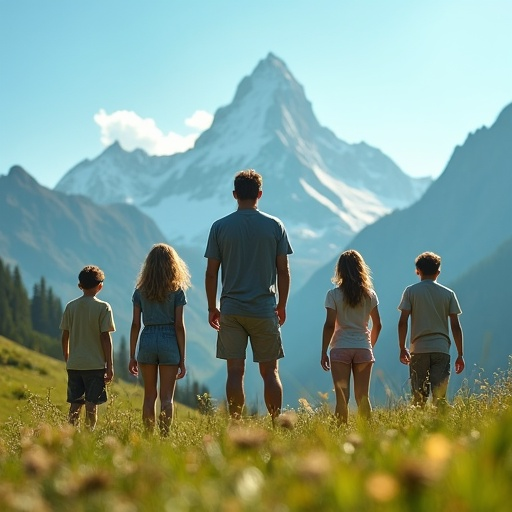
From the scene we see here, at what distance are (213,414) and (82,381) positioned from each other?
4052 millimetres

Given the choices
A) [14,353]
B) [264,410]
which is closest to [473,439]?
[264,410]

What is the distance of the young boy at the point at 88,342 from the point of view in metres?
11.5

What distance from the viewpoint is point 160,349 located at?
1036 cm

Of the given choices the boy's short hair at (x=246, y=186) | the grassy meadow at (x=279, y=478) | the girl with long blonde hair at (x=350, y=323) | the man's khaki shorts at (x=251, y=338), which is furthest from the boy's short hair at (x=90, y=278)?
the grassy meadow at (x=279, y=478)

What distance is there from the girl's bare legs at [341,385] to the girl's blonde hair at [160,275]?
7.09ft

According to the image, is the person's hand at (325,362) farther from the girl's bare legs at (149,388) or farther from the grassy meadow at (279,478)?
the grassy meadow at (279,478)

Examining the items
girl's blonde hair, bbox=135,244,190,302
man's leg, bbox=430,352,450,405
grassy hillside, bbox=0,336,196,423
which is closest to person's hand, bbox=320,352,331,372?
man's leg, bbox=430,352,450,405

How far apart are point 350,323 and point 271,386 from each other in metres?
1.42

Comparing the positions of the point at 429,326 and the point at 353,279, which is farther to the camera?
the point at 429,326

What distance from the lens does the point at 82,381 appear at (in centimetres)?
1170

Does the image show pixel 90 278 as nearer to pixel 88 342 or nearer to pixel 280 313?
pixel 88 342

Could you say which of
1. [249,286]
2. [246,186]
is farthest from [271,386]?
[246,186]

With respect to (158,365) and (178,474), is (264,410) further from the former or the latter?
(178,474)

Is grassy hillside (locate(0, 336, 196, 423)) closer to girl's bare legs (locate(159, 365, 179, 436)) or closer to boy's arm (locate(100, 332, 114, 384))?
boy's arm (locate(100, 332, 114, 384))
